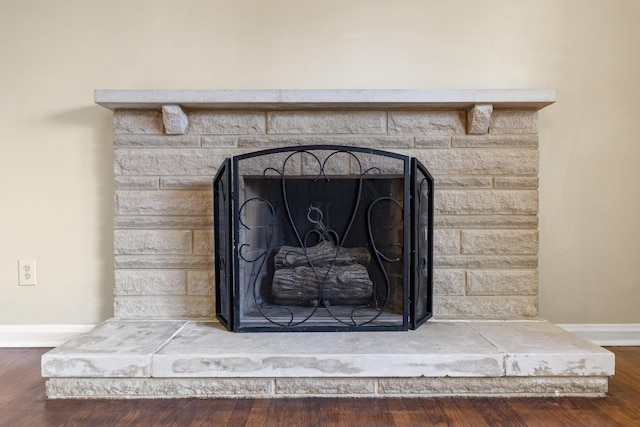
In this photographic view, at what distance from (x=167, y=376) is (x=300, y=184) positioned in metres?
0.88

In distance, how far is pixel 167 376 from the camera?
4.67ft

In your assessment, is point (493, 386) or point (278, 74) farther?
point (278, 74)

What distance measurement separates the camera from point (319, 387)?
4.75 feet

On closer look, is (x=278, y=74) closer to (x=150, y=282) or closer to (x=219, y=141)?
(x=219, y=141)

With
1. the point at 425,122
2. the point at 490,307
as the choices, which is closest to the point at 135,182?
the point at 425,122

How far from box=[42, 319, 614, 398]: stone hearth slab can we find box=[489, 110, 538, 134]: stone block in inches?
35.8

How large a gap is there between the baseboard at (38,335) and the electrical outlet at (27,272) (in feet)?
0.72

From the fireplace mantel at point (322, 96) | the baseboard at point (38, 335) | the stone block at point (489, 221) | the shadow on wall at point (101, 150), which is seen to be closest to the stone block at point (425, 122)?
the fireplace mantel at point (322, 96)

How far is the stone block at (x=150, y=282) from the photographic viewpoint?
6.11ft

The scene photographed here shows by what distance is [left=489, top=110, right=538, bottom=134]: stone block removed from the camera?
72.9 inches

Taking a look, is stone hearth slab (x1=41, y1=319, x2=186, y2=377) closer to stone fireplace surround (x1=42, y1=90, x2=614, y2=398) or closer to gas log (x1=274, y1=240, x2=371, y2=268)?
stone fireplace surround (x1=42, y1=90, x2=614, y2=398)

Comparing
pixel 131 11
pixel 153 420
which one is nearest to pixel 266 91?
pixel 131 11

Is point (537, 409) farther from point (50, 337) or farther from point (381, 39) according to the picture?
point (50, 337)

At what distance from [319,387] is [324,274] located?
1.53ft
